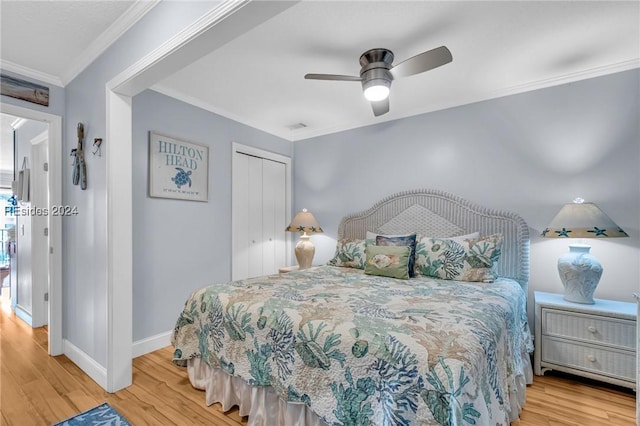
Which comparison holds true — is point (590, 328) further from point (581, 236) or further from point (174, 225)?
point (174, 225)

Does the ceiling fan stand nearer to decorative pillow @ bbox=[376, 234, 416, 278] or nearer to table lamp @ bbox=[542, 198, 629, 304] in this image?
decorative pillow @ bbox=[376, 234, 416, 278]

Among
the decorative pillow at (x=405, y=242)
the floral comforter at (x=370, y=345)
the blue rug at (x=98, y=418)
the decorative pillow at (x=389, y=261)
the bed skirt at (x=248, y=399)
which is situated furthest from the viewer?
the decorative pillow at (x=405, y=242)

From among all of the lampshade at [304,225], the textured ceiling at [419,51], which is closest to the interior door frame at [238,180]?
the textured ceiling at [419,51]

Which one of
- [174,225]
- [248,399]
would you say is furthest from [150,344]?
[248,399]

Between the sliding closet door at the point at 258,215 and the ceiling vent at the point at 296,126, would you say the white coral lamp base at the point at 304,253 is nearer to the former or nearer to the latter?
the sliding closet door at the point at 258,215

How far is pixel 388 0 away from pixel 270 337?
2038mm

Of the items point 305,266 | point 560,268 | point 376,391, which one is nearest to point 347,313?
point 376,391

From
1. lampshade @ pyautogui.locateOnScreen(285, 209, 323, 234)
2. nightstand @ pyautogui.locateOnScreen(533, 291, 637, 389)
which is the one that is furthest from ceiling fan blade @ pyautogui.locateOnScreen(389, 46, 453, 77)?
lampshade @ pyautogui.locateOnScreen(285, 209, 323, 234)

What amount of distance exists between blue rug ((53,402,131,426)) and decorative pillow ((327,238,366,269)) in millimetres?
2112

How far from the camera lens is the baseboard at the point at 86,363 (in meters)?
2.18

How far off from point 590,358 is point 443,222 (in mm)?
1534

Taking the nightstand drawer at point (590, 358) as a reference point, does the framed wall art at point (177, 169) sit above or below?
above

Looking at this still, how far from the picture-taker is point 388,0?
1746 mm

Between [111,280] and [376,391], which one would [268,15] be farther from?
[111,280]
